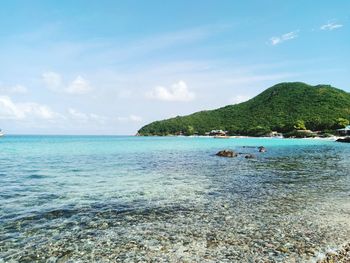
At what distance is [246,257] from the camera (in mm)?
9570

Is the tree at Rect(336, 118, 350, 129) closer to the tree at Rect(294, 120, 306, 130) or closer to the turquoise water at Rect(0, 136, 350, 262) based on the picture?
the tree at Rect(294, 120, 306, 130)

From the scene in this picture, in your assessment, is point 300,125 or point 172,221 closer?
point 172,221

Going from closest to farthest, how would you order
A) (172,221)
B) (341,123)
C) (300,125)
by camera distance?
(172,221) → (341,123) → (300,125)

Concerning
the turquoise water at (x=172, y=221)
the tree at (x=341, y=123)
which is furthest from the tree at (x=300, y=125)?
the turquoise water at (x=172, y=221)

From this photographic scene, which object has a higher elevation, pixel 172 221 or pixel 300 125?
pixel 300 125

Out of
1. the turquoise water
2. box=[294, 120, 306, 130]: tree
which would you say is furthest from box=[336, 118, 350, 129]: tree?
the turquoise water

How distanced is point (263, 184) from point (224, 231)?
39.1ft

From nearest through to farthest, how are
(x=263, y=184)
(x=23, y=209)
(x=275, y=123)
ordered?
(x=23, y=209)
(x=263, y=184)
(x=275, y=123)

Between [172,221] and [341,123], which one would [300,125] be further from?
[172,221]

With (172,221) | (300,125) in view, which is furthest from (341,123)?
(172,221)

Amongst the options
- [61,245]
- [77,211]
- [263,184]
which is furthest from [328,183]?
[61,245]

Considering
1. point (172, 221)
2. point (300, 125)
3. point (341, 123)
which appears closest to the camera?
point (172, 221)

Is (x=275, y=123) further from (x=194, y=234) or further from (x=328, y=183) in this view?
(x=194, y=234)

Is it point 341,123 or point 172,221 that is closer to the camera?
point 172,221
